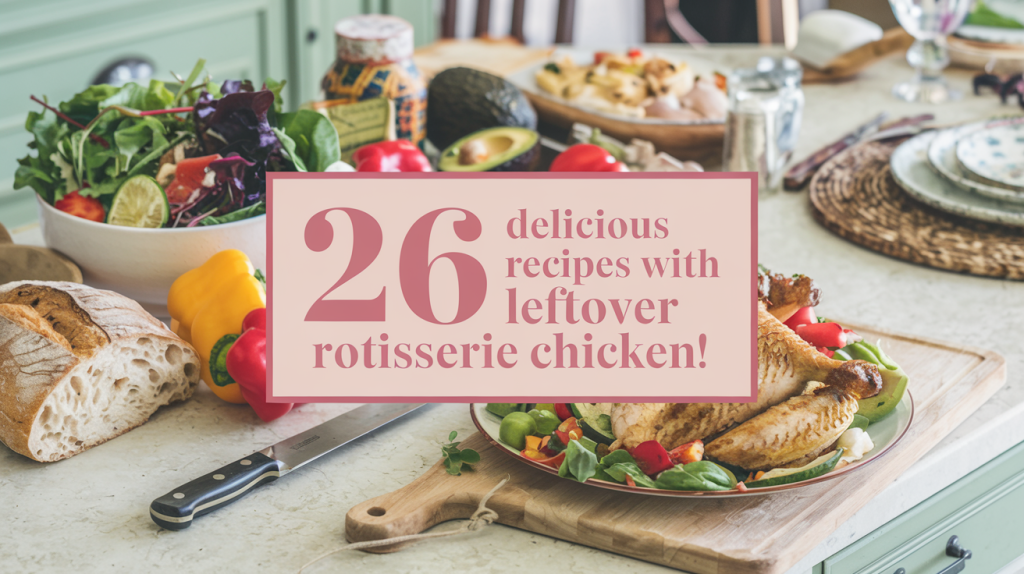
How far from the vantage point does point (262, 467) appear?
893 millimetres

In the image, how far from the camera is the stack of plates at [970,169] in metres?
1.51

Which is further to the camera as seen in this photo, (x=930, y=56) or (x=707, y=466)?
(x=930, y=56)

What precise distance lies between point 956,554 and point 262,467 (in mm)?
831

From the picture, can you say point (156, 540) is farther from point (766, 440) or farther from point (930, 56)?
point (930, 56)

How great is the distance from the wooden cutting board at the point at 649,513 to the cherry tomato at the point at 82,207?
0.60 meters

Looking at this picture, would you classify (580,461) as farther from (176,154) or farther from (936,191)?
(936,191)

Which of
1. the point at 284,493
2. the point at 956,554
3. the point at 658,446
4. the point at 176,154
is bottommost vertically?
the point at 956,554

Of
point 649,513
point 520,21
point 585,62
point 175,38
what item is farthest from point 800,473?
point 175,38

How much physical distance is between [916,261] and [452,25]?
2.21 meters

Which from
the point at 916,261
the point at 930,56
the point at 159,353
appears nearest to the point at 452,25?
the point at 930,56

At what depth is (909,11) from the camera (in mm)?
2076

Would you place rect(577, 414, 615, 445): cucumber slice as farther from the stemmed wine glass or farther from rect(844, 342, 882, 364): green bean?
the stemmed wine glass

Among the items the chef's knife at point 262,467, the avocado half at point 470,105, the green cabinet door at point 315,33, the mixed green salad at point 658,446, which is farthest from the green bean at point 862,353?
the green cabinet door at point 315,33

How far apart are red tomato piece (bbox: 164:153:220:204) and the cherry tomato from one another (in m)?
0.10
